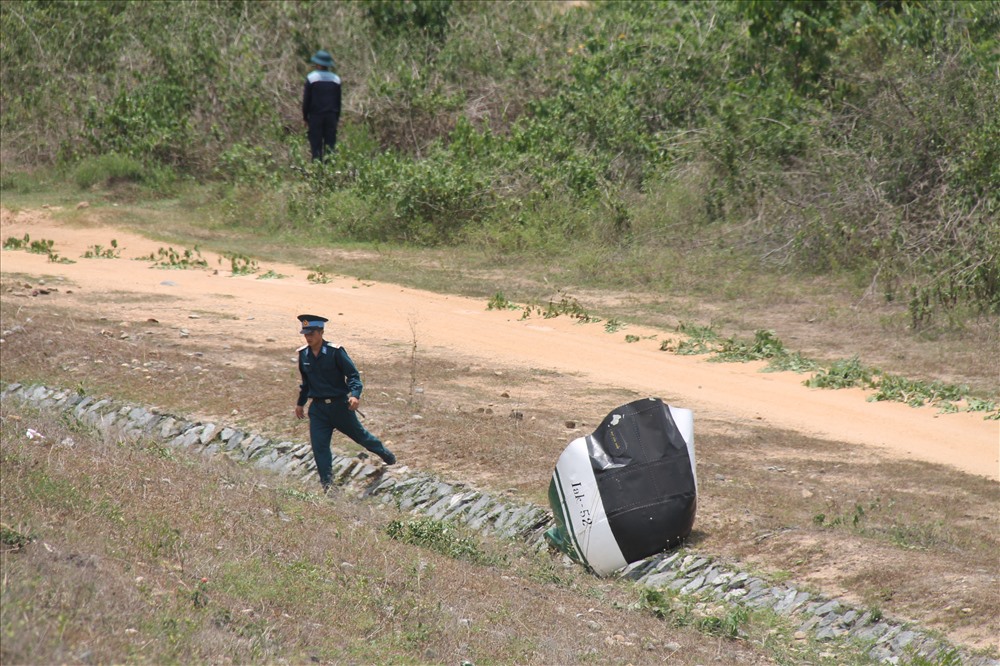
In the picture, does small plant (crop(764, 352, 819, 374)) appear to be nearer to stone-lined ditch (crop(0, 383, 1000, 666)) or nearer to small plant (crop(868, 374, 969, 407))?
small plant (crop(868, 374, 969, 407))

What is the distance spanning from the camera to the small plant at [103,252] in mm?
16375

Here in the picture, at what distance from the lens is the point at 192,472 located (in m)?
7.45

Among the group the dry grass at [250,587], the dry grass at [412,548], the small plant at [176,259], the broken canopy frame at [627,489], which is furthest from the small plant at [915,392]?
the small plant at [176,259]

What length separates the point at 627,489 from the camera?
7695 mm

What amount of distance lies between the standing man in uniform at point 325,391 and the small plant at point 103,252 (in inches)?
343

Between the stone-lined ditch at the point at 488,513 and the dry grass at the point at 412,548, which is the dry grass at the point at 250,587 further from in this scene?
the stone-lined ditch at the point at 488,513

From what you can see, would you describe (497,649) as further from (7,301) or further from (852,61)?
(852,61)

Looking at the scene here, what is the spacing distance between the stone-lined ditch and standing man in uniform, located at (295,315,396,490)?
1.51 ft

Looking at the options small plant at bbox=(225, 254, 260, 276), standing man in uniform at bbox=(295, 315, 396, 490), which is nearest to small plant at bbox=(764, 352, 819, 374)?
standing man in uniform at bbox=(295, 315, 396, 490)

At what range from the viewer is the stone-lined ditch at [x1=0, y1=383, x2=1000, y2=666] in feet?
21.3

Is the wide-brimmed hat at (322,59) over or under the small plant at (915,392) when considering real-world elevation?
over

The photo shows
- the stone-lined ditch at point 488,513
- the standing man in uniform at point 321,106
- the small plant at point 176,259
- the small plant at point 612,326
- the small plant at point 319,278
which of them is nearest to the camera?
the stone-lined ditch at point 488,513

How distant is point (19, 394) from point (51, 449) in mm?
3901

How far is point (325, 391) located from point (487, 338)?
163 inches
